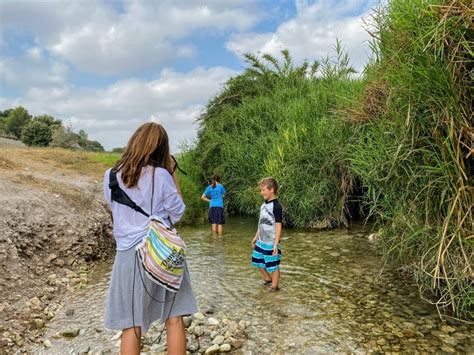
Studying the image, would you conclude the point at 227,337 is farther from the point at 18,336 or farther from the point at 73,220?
the point at 73,220

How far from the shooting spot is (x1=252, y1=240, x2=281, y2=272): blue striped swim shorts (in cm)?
616

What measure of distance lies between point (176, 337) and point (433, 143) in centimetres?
345

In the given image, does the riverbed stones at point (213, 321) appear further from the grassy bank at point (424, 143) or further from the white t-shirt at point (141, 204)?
the grassy bank at point (424, 143)

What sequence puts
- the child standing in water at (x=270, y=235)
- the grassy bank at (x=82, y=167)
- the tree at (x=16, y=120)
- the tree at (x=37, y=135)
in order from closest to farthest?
the child standing in water at (x=270, y=235)
the grassy bank at (x=82, y=167)
the tree at (x=37, y=135)
the tree at (x=16, y=120)

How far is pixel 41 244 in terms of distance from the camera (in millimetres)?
7387

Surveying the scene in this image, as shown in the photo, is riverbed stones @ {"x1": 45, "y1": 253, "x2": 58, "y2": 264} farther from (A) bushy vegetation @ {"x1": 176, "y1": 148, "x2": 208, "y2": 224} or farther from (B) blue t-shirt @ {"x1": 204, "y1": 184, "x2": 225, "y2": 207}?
Answer: (A) bushy vegetation @ {"x1": 176, "y1": 148, "x2": 208, "y2": 224}

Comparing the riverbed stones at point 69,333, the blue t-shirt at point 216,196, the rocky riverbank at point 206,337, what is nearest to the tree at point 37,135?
the blue t-shirt at point 216,196

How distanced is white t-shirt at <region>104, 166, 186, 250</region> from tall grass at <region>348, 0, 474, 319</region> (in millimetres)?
2757

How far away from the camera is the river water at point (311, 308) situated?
436cm

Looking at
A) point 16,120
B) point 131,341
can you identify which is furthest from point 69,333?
point 16,120

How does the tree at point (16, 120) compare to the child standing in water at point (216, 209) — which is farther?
the tree at point (16, 120)

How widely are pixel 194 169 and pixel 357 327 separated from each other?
42.5 feet

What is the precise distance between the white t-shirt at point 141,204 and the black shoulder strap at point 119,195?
0.02 metres

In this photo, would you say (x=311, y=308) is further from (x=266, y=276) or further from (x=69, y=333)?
(x=69, y=333)
